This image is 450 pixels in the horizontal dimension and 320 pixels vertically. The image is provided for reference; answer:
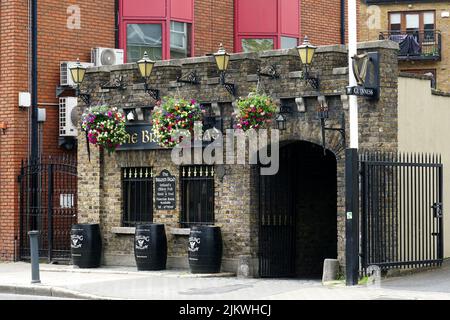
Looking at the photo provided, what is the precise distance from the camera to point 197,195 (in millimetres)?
22078

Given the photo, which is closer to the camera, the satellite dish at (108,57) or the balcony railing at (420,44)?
the satellite dish at (108,57)

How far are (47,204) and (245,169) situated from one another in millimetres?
5478

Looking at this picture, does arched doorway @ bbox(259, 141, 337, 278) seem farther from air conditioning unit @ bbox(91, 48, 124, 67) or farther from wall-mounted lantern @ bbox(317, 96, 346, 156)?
air conditioning unit @ bbox(91, 48, 124, 67)

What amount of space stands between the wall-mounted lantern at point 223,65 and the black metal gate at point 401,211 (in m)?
3.42

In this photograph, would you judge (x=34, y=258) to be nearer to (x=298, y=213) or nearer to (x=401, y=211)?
(x=298, y=213)

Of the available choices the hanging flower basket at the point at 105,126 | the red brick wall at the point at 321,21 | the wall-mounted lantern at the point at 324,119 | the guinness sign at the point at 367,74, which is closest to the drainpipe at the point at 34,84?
the hanging flower basket at the point at 105,126

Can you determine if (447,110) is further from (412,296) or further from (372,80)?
(412,296)

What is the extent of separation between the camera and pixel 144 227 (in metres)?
21.7

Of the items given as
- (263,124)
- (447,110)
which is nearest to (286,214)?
(263,124)

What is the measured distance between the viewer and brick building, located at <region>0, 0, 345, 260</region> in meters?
24.5

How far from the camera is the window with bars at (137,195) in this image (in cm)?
2275

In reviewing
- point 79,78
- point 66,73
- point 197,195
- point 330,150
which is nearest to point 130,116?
point 79,78

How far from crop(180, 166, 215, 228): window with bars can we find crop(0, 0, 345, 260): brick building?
4.31 m

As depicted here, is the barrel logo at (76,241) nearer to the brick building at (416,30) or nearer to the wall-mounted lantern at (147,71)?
the wall-mounted lantern at (147,71)
